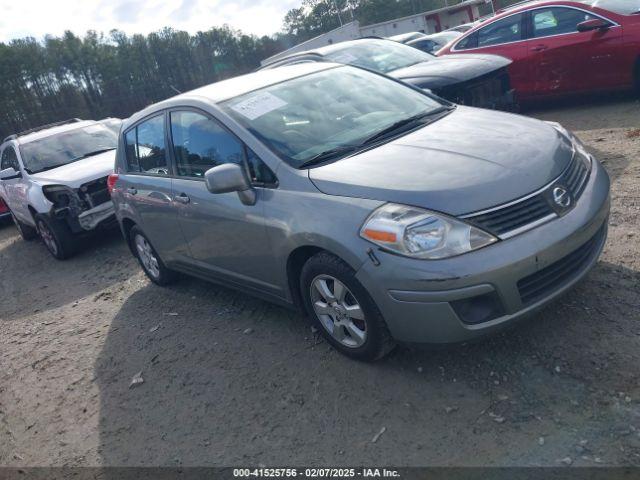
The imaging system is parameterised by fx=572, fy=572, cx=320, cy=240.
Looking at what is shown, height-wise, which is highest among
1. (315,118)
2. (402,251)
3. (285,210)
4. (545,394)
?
(315,118)

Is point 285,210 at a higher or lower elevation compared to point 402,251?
→ higher

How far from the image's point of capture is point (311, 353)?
149 inches

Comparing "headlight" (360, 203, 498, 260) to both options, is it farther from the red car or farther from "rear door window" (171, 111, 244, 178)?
the red car

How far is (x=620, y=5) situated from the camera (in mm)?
7398

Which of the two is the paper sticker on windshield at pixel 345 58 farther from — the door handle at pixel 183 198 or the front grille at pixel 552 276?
the front grille at pixel 552 276

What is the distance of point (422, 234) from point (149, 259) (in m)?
3.60

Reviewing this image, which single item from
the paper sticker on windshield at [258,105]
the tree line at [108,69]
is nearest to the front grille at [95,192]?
the paper sticker on windshield at [258,105]

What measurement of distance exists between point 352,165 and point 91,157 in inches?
245

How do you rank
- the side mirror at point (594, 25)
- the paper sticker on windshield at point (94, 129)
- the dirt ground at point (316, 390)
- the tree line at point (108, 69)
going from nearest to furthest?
the dirt ground at point (316, 390)
the side mirror at point (594, 25)
the paper sticker on windshield at point (94, 129)
the tree line at point (108, 69)

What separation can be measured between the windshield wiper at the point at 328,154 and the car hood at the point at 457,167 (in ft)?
0.32

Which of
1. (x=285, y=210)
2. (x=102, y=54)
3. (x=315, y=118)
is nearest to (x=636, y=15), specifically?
(x=315, y=118)

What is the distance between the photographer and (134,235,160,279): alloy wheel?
557 cm

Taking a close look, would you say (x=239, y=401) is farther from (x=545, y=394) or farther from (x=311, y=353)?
(x=545, y=394)

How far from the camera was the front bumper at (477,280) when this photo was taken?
278 cm
